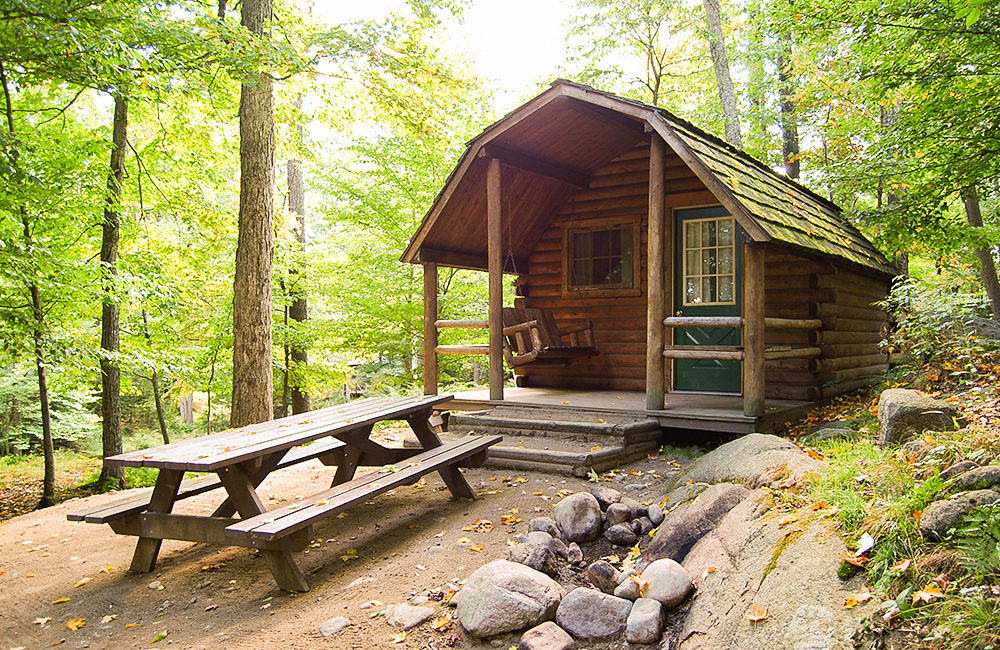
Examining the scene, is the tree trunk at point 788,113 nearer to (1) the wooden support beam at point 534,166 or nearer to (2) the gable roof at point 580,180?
(2) the gable roof at point 580,180

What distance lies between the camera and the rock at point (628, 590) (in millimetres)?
3271

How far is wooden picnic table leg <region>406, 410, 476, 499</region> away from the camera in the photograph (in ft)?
18.2

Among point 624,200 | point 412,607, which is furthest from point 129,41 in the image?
point 624,200

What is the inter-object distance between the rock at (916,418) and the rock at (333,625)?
3.45 meters

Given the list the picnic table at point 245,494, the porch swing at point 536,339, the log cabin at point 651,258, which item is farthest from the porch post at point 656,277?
the picnic table at point 245,494

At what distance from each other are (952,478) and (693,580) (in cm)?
130

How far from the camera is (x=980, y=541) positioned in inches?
87.5

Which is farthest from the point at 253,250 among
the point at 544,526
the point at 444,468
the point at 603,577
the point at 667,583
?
the point at 667,583

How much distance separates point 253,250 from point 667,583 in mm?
7001

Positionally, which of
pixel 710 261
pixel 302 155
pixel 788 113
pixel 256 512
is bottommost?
pixel 256 512

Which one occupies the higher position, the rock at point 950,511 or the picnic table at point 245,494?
the rock at point 950,511

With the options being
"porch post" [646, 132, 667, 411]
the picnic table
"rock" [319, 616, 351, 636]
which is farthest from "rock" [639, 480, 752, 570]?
"porch post" [646, 132, 667, 411]

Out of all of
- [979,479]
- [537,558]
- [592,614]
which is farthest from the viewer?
[537,558]

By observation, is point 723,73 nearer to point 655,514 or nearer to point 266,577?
point 655,514
